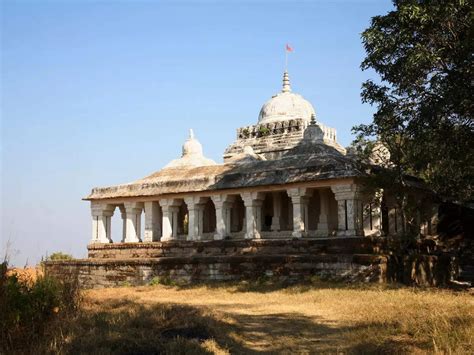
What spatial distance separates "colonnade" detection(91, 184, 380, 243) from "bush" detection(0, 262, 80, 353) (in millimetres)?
11760

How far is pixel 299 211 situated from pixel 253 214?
2.23 meters

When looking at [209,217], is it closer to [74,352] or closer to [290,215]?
[290,215]

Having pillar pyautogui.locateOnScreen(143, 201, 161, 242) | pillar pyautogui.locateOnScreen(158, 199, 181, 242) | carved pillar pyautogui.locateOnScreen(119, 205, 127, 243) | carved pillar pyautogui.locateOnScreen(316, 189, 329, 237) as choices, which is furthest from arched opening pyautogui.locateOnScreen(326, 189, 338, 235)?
carved pillar pyautogui.locateOnScreen(119, 205, 127, 243)

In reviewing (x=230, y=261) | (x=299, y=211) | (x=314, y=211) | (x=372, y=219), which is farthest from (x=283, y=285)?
(x=314, y=211)

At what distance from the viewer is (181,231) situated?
27828 millimetres

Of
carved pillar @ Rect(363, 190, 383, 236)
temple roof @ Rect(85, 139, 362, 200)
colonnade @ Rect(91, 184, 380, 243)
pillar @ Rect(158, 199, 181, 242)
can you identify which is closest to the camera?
colonnade @ Rect(91, 184, 380, 243)

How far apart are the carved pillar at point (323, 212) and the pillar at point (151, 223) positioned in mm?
8151

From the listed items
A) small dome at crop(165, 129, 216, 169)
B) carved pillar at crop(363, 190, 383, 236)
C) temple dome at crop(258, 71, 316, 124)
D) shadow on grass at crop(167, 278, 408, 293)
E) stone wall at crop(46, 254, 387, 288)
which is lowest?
shadow on grass at crop(167, 278, 408, 293)

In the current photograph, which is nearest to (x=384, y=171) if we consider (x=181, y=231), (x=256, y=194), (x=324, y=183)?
(x=324, y=183)

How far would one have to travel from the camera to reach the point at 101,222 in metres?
27.6

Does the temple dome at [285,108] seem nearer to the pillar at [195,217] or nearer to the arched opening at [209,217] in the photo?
the arched opening at [209,217]

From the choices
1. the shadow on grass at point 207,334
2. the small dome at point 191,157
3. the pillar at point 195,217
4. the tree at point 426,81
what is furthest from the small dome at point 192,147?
the shadow on grass at point 207,334

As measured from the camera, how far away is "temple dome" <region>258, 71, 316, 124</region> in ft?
106

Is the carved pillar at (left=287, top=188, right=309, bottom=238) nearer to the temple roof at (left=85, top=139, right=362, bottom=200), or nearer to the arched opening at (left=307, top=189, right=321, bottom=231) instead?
the temple roof at (left=85, top=139, right=362, bottom=200)
